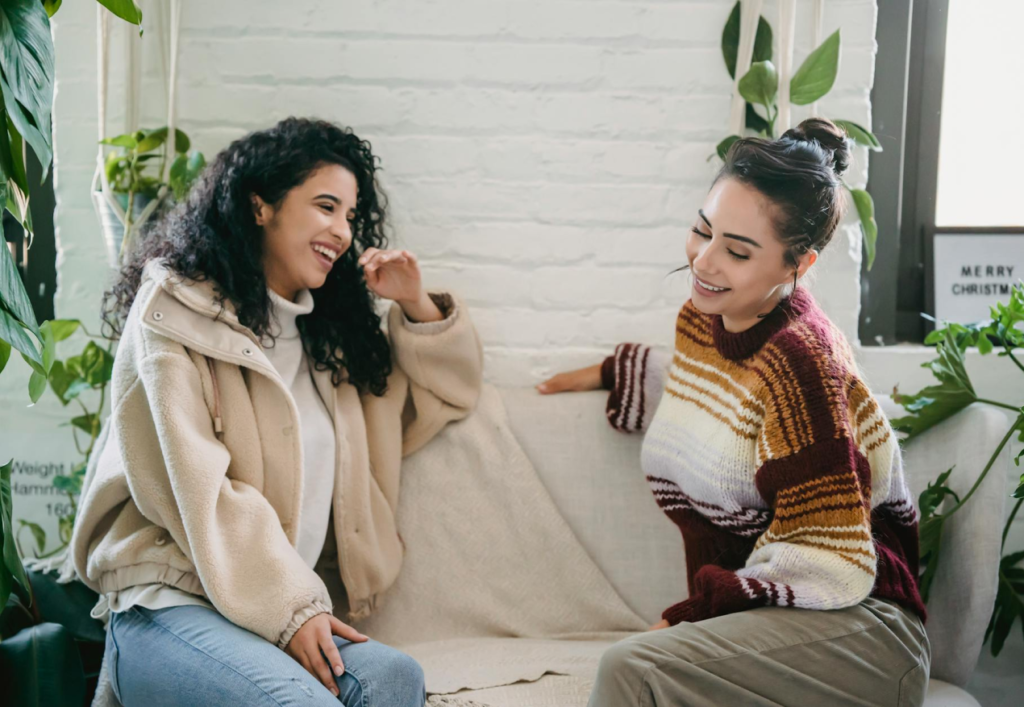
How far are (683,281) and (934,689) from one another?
883 millimetres

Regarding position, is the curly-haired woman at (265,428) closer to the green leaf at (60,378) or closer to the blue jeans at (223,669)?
the blue jeans at (223,669)

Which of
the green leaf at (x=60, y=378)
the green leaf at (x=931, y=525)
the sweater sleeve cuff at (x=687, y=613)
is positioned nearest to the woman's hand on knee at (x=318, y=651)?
the sweater sleeve cuff at (x=687, y=613)

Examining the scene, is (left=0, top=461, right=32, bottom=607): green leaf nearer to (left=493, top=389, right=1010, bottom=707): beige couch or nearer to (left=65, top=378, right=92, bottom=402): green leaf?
(left=65, top=378, right=92, bottom=402): green leaf

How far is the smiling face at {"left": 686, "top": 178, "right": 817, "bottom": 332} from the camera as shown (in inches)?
50.3

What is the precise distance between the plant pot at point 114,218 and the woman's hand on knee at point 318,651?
0.86m

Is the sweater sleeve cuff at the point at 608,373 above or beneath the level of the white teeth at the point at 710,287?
beneath

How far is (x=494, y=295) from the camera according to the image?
188cm

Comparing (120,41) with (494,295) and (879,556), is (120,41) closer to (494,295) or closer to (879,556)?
(494,295)

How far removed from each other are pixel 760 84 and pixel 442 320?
0.74m

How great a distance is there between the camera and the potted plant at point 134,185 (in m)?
1.69

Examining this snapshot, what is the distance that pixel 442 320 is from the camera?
1.65m

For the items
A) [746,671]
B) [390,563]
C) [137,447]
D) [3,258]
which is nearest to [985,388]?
[746,671]

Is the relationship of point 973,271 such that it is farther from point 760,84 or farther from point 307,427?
point 307,427

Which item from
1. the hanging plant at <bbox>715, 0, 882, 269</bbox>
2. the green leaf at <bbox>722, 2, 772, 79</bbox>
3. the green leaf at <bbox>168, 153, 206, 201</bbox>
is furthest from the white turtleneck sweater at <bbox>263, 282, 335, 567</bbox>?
the green leaf at <bbox>722, 2, 772, 79</bbox>
